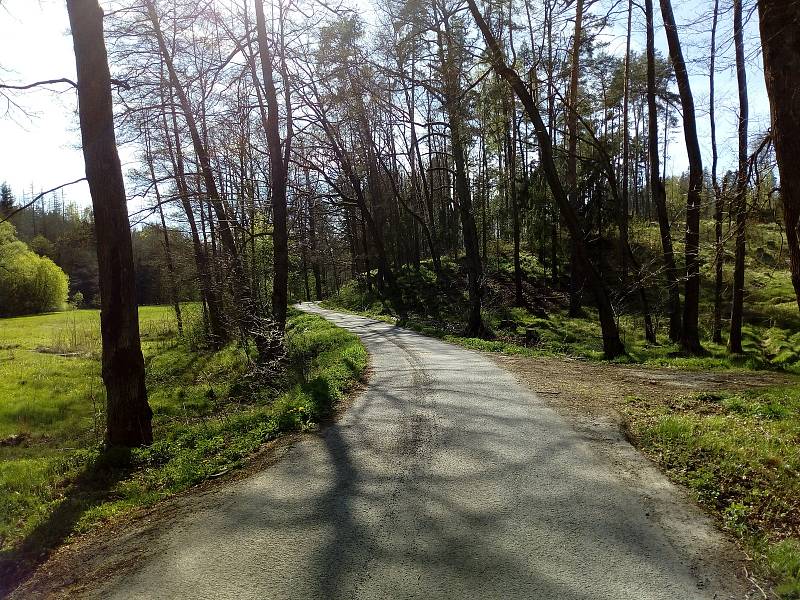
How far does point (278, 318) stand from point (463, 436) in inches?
305

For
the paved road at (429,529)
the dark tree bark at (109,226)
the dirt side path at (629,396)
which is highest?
the dark tree bark at (109,226)

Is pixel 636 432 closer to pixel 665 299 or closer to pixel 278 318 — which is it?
pixel 278 318

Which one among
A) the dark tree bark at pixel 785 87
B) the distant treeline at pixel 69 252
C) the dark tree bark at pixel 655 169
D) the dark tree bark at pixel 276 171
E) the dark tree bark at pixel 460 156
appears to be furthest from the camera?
the distant treeline at pixel 69 252

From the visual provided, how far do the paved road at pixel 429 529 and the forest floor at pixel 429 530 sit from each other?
14mm

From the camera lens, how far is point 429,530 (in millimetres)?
3877

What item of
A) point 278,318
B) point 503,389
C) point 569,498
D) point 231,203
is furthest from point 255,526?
point 231,203

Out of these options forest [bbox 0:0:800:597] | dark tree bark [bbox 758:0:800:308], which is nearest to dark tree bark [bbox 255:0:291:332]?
Result: forest [bbox 0:0:800:597]

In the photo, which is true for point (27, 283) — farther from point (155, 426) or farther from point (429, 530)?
point (429, 530)

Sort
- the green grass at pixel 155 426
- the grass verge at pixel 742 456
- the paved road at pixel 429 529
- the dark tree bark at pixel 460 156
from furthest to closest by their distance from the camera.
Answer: the dark tree bark at pixel 460 156 → the green grass at pixel 155 426 → the grass verge at pixel 742 456 → the paved road at pixel 429 529

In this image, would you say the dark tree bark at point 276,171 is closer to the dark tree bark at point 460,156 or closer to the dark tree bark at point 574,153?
the dark tree bark at point 460,156

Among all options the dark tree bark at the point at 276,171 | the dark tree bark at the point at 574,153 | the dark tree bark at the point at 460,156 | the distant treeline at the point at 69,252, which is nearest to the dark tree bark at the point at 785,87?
the dark tree bark at the point at 276,171

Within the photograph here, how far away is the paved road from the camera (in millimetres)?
3248

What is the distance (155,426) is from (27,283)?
5198 centimetres

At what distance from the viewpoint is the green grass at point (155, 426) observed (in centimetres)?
500
